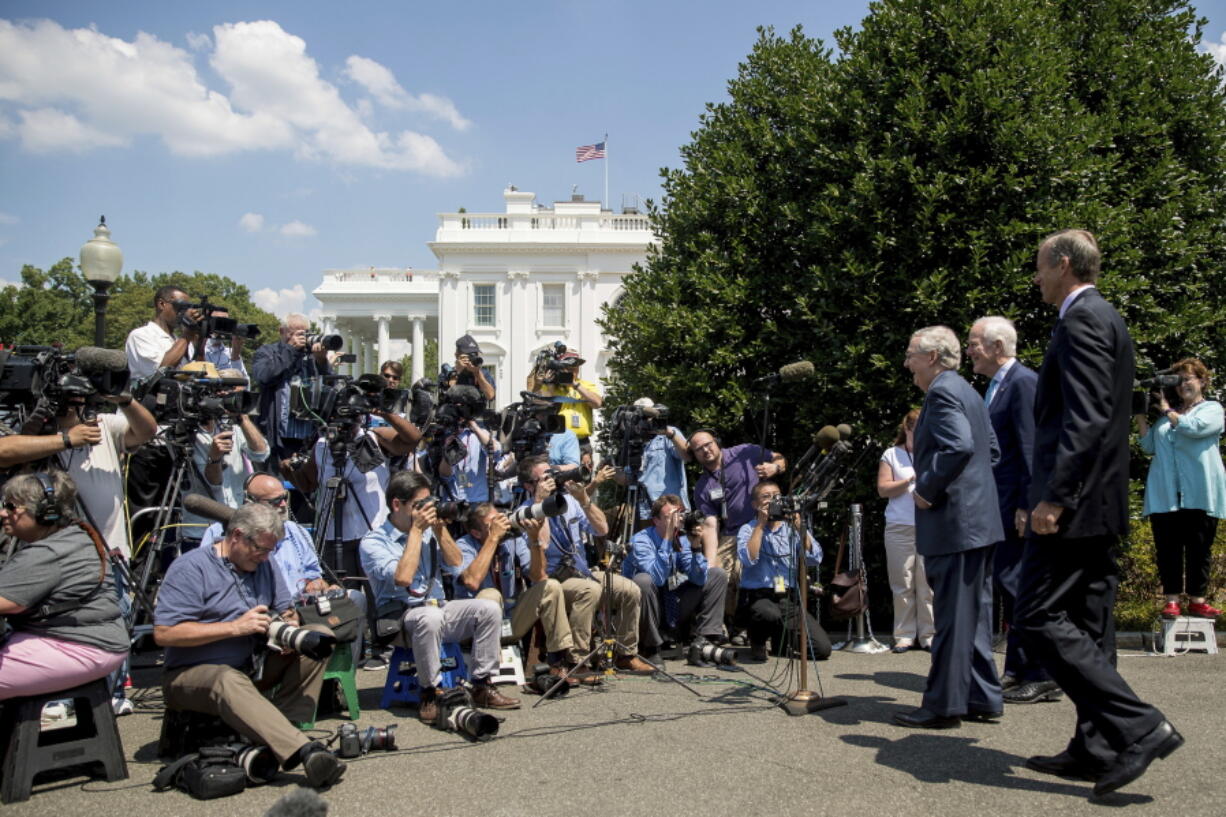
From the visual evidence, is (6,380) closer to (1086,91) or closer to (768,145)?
(768,145)

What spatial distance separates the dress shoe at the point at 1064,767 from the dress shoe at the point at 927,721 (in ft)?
2.36

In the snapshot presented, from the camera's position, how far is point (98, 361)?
5.47 metres

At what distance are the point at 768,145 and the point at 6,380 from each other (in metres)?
7.35

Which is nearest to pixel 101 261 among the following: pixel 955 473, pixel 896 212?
pixel 896 212

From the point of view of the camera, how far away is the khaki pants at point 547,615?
644cm

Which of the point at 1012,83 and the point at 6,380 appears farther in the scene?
the point at 1012,83

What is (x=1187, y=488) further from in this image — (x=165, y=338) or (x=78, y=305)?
(x=78, y=305)

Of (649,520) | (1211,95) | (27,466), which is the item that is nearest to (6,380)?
(27,466)

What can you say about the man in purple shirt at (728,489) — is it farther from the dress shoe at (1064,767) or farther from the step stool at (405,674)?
the dress shoe at (1064,767)

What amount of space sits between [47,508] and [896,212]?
23.9 ft

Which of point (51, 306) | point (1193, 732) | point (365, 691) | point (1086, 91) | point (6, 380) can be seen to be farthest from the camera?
point (51, 306)

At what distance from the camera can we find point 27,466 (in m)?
5.45

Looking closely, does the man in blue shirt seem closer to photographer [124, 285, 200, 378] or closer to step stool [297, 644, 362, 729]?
step stool [297, 644, 362, 729]

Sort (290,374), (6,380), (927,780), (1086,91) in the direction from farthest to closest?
(1086,91), (290,374), (6,380), (927,780)
